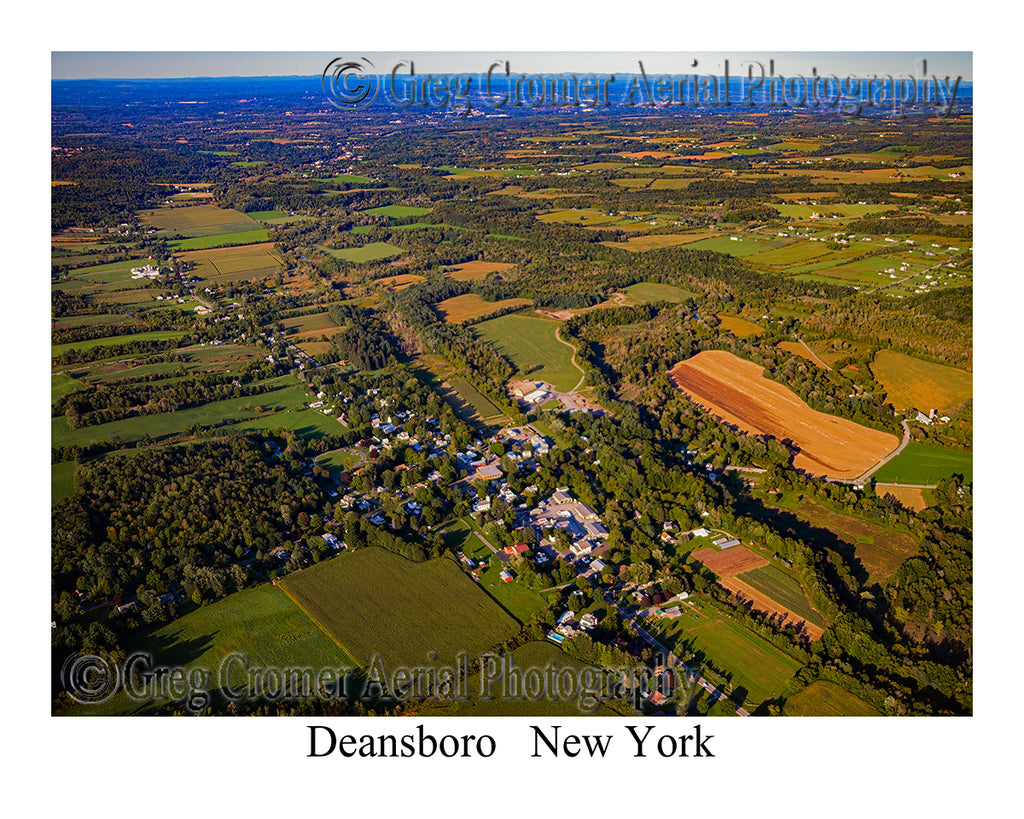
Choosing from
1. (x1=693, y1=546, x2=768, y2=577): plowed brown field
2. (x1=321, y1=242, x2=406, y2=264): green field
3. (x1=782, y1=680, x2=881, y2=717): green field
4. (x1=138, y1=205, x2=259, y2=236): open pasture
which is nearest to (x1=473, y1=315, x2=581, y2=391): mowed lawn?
(x1=693, y1=546, x2=768, y2=577): plowed brown field

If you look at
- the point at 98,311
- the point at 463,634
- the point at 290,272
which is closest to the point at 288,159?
the point at 290,272

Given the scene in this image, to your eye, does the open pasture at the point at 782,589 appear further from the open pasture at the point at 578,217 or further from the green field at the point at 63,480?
the open pasture at the point at 578,217

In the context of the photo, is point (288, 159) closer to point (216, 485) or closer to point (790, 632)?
point (216, 485)

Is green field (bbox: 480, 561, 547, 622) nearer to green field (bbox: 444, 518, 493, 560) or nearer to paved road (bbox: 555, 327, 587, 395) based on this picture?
green field (bbox: 444, 518, 493, 560)

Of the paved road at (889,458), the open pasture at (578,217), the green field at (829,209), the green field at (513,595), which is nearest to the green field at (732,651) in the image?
the green field at (513,595)

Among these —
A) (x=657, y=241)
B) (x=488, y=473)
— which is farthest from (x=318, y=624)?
(x=657, y=241)

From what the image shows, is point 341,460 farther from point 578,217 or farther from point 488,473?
point 578,217

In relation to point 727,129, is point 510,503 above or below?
below

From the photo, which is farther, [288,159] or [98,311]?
[288,159]
